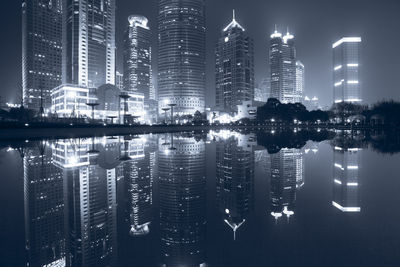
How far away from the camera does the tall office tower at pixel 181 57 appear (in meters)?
161

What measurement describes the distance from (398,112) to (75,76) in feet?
390

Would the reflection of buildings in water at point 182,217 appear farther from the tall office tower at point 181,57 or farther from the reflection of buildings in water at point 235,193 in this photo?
the tall office tower at point 181,57

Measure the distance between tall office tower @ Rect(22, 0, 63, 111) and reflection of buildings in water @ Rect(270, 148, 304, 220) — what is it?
141 metres

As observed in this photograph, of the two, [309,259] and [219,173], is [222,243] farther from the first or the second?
[219,173]

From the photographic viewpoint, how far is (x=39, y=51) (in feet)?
437

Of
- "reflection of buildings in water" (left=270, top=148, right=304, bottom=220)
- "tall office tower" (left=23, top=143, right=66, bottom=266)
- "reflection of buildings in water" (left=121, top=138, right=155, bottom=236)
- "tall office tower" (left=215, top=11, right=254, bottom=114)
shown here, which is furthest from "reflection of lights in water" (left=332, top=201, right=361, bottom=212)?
"tall office tower" (left=215, top=11, right=254, bottom=114)

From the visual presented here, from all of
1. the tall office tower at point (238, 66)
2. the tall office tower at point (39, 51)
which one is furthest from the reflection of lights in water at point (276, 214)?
the tall office tower at point (238, 66)

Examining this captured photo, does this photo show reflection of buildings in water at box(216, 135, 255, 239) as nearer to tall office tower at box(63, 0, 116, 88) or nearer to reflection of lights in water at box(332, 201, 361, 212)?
reflection of lights in water at box(332, 201, 361, 212)

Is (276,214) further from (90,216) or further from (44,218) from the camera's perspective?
(44,218)

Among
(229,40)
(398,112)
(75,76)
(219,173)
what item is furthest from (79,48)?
(219,173)

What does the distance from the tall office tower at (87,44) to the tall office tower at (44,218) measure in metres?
123

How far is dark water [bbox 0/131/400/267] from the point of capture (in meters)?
4.07

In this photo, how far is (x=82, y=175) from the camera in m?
10.1

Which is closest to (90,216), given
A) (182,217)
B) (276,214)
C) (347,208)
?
(182,217)
